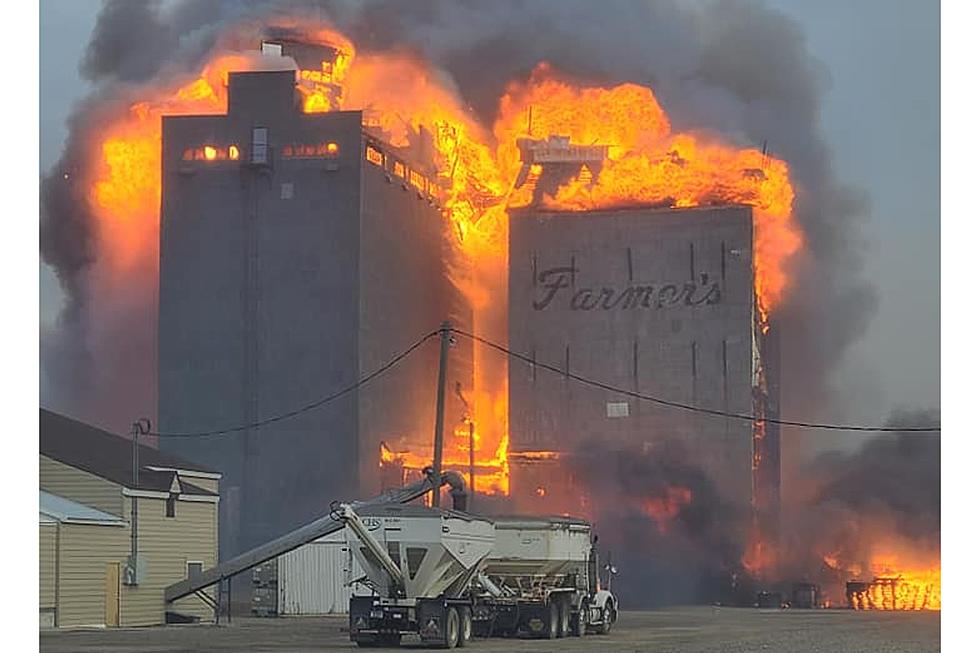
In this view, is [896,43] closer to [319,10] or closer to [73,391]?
[319,10]

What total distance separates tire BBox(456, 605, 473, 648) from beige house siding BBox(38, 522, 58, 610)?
6.00 metres

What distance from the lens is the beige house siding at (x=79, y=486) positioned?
97.4 ft

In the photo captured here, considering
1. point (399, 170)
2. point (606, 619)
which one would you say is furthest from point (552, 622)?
point (399, 170)

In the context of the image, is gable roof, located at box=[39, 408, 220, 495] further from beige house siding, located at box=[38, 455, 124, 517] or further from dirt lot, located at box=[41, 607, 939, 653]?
dirt lot, located at box=[41, 607, 939, 653]

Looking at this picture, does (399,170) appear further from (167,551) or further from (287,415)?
(167,551)

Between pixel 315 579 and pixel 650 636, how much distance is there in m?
8.29

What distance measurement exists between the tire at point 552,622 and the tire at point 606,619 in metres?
1.49

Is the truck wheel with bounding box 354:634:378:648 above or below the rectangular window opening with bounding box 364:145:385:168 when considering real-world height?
below

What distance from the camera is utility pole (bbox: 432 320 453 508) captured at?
3375cm

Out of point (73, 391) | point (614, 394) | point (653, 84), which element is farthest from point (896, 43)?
point (73, 391)

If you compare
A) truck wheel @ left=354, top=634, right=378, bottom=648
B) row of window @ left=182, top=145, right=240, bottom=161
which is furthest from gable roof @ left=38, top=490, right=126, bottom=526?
row of window @ left=182, top=145, right=240, bottom=161

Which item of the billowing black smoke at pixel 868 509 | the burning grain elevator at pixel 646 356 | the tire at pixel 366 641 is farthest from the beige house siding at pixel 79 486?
the billowing black smoke at pixel 868 509

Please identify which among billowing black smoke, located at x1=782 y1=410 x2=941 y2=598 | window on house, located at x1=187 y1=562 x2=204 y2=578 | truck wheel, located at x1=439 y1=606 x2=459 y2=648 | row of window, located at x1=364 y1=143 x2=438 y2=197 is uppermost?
row of window, located at x1=364 y1=143 x2=438 y2=197

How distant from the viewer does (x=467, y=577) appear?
28188 millimetres
